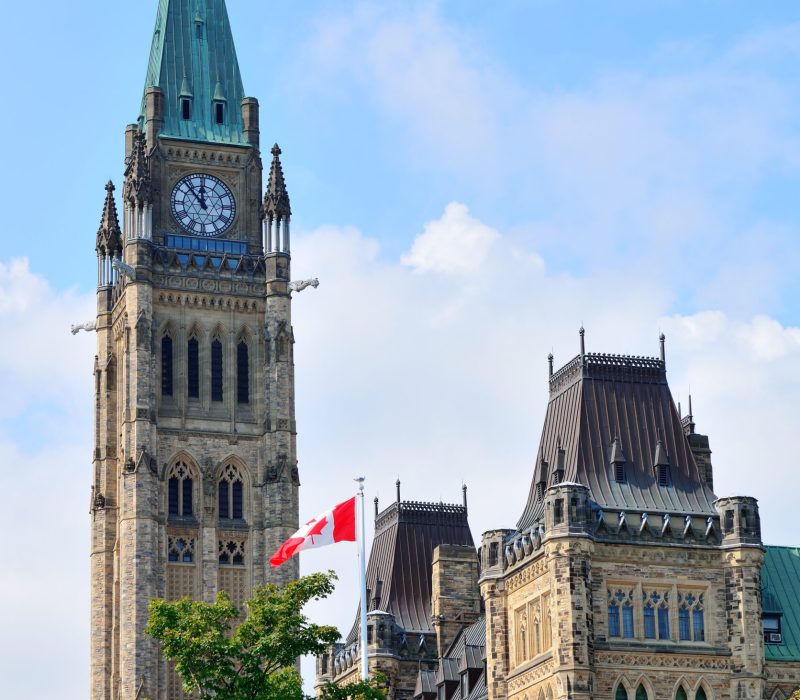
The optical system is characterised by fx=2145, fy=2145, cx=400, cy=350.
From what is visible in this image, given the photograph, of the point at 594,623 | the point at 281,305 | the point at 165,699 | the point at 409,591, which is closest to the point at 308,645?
the point at 594,623

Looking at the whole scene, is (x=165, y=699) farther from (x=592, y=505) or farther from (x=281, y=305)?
(x=592, y=505)

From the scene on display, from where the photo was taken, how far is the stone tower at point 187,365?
134250mm

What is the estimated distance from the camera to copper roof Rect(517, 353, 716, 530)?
77.1 metres

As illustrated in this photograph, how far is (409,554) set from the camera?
101m

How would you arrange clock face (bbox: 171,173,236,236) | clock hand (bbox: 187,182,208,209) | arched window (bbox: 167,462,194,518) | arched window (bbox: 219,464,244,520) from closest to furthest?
arched window (bbox: 167,462,194,518) < arched window (bbox: 219,464,244,520) < clock face (bbox: 171,173,236,236) < clock hand (bbox: 187,182,208,209)

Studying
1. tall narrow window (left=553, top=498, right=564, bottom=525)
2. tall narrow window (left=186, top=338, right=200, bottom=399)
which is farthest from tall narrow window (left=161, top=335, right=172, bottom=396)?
tall narrow window (left=553, top=498, right=564, bottom=525)

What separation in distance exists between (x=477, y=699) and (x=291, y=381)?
58.6 meters

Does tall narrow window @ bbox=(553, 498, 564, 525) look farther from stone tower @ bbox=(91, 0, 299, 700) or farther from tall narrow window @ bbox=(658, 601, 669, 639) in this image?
stone tower @ bbox=(91, 0, 299, 700)

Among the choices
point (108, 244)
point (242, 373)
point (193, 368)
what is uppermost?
point (108, 244)

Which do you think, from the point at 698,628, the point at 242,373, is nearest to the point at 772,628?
the point at 698,628

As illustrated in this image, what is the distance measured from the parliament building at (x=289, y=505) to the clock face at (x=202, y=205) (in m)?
0.13

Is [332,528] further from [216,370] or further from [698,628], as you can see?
[216,370]

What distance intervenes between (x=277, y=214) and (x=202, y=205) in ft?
16.9

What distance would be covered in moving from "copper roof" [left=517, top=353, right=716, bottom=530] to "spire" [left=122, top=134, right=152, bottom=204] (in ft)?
201
